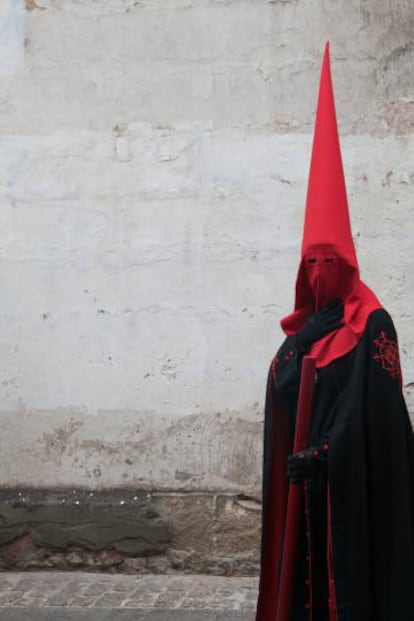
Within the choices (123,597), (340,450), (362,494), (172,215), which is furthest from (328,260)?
(123,597)

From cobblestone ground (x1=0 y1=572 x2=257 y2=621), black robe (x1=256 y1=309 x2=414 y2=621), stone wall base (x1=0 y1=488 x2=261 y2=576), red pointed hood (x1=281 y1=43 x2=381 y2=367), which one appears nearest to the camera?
black robe (x1=256 y1=309 x2=414 y2=621)

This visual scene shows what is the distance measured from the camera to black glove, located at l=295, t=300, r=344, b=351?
10.1ft

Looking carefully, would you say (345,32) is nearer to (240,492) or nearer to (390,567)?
(240,492)

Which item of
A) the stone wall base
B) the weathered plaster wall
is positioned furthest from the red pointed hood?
the stone wall base

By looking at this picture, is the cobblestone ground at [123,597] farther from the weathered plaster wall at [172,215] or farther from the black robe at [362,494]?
the black robe at [362,494]

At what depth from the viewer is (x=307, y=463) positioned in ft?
9.41

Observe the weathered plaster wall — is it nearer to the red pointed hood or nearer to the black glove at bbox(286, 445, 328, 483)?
the red pointed hood

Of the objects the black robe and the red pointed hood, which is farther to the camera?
the red pointed hood

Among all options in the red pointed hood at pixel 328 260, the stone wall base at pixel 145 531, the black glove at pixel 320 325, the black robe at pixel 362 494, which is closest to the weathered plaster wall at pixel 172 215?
the stone wall base at pixel 145 531

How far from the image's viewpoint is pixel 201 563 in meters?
5.20

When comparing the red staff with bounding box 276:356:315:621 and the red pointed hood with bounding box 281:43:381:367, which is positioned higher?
the red pointed hood with bounding box 281:43:381:367

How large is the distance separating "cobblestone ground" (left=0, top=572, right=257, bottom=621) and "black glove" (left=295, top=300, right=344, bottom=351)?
1912 mm

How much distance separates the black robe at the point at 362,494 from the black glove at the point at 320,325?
0.13m

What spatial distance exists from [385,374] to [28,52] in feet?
11.3
